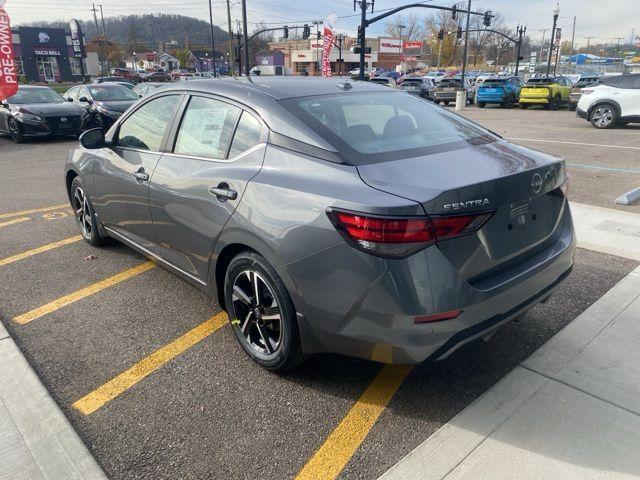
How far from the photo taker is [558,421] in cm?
248

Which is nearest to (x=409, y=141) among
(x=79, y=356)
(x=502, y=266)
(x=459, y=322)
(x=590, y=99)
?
(x=502, y=266)

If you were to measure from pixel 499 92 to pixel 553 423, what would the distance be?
1007 inches

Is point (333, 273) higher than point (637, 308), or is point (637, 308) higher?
point (333, 273)

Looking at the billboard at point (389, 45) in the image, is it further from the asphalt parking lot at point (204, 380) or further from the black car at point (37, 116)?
the asphalt parking lot at point (204, 380)

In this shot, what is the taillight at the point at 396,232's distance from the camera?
7.00ft

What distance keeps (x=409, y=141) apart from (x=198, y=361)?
A: 6.09ft

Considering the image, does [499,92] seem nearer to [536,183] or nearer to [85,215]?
[85,215]

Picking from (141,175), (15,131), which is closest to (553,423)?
(141,175)

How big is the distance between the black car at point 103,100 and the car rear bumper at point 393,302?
13.3 meters

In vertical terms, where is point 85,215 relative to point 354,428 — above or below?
above

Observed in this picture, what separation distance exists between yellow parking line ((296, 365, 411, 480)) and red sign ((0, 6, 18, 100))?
1368cm

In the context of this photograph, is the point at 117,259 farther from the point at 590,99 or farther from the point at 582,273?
the point at 590,99

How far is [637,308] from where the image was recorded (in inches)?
142

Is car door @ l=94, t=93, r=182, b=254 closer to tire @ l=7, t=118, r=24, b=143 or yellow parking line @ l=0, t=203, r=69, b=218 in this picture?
yellow parking line @ l=0, t=203, r=69, b=218
